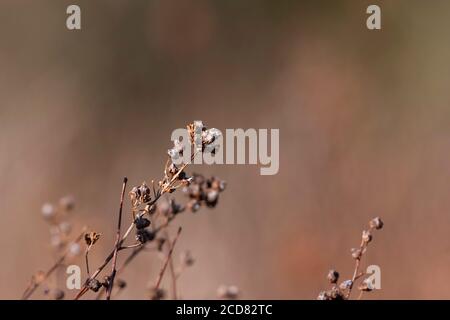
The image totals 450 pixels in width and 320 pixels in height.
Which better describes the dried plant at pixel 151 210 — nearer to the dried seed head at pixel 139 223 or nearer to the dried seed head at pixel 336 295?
the dried seed head at pixel 139 223

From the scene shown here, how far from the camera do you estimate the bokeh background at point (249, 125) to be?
4.83 metres

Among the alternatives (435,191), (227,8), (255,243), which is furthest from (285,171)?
(227,8)

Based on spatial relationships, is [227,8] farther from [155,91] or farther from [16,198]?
[16,198]

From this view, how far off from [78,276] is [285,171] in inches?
110

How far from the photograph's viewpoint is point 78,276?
121 inches

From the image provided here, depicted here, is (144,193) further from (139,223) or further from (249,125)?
(249,125)

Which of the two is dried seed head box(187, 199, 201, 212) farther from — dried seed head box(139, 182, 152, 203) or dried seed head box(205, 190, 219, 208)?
dried seed head box(139, 182, 152, 203)

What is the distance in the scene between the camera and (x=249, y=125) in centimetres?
628

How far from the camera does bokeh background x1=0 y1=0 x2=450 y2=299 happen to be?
4.83 metres

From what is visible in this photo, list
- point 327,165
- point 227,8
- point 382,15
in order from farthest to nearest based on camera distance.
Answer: point 227,8 < point 382,15 < point 327,165

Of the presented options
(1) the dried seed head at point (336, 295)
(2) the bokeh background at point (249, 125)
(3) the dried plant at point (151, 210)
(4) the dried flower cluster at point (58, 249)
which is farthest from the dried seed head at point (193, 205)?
(2) the bokeh background at point (249, 125)

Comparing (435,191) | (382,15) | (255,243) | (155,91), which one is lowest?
(255,243)

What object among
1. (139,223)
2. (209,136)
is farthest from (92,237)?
(209,136)

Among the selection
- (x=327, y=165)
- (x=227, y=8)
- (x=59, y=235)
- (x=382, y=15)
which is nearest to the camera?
(x=59, y=235)
